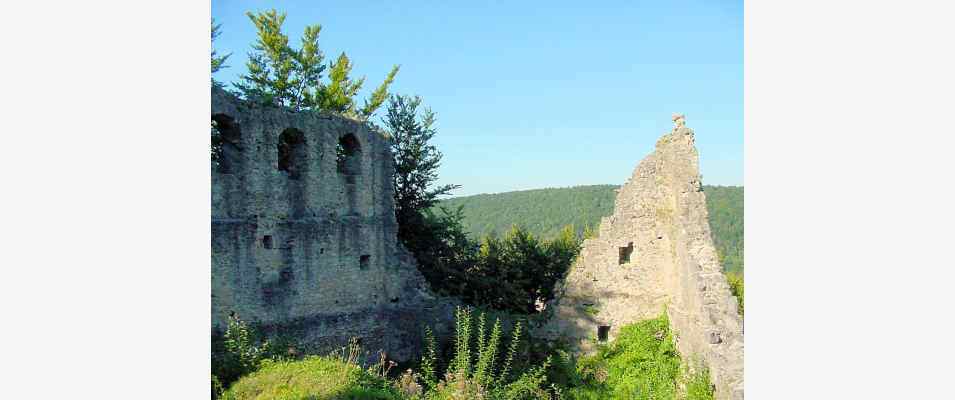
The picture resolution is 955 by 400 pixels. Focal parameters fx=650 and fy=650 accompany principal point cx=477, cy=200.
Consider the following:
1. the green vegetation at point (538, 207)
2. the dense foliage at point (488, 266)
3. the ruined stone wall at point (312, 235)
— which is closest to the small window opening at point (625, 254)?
the dense foliage at point (488, 266)

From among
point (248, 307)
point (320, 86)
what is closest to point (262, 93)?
point (320, 86)

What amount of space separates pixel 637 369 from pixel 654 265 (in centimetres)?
178

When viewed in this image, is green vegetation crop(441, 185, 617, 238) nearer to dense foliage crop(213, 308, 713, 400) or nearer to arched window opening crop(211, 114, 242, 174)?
dense foliage crop(213, 308, 713, 400)

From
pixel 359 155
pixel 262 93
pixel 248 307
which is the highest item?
pixel 262 93

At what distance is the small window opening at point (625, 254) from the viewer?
37.7 ft

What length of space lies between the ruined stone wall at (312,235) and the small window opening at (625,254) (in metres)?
3.60

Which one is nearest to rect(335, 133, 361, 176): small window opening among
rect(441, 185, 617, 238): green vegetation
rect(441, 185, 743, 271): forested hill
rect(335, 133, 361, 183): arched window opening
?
rect(335, 133, 361, 183): arched window opening

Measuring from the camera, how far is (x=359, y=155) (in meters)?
12.2

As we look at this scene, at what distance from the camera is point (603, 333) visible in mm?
11477

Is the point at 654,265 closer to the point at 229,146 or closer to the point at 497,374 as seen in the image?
the point at 497,374

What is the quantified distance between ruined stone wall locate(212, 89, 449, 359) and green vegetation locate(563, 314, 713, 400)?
3210 millimetres

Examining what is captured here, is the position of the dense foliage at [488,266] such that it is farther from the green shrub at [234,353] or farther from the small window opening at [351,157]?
the green shrub at [234,353]
